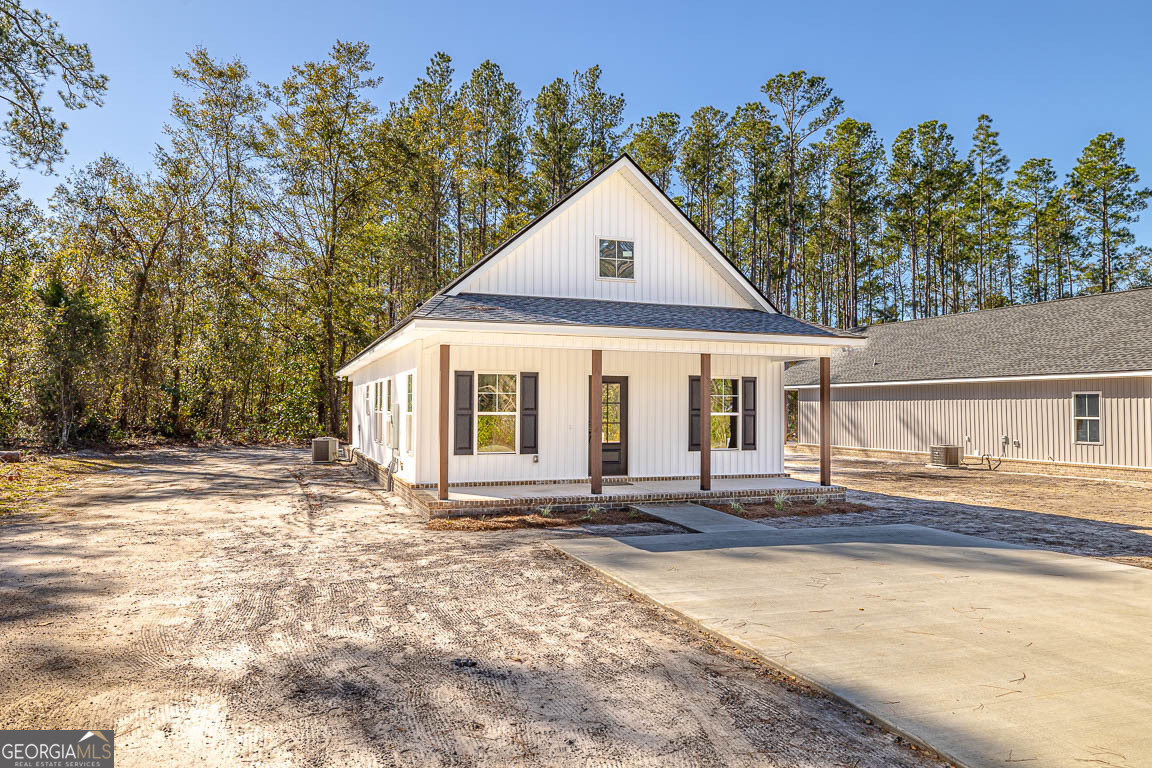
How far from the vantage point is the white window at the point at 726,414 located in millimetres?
13008

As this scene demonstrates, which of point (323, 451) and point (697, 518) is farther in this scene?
point (323, 451)

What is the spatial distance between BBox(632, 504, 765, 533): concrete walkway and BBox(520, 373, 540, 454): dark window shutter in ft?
7.65

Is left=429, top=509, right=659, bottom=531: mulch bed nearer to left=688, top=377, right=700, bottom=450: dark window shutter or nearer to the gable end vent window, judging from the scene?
left=688, top=377, right=700, bottom=450: dark window shutter

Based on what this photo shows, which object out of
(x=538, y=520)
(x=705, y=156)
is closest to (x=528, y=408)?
(x=538, y=520)

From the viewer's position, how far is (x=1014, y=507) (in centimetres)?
1154

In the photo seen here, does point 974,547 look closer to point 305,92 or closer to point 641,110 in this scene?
point 305,92

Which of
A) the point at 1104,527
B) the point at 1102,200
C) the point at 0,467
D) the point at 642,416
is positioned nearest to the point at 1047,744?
the point at 1104,527

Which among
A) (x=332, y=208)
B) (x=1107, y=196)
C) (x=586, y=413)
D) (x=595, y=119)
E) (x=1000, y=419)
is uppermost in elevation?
(x=595, y=119)

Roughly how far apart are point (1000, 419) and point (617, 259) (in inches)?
511

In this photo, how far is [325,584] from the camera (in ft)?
20.2

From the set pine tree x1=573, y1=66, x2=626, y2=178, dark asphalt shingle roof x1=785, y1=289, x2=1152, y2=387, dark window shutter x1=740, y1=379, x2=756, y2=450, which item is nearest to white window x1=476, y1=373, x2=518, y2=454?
→ dark window shutter x1=740, y1=379, x2=756, y2=450

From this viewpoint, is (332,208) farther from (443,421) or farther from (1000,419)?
(1000,419)

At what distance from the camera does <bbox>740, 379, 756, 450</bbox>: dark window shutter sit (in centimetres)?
1309

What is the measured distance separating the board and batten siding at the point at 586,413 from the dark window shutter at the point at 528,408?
4.1 inches
